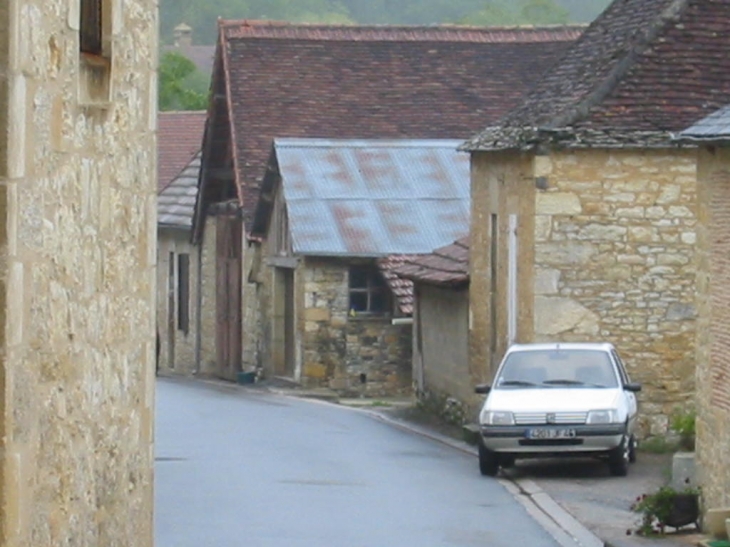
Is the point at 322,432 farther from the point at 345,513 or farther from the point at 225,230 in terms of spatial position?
the point at 225,230

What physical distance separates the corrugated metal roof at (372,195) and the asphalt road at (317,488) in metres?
7.99

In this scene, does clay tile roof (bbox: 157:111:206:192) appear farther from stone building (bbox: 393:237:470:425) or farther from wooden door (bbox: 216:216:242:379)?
stone building (bbox: 393:237:470:425)

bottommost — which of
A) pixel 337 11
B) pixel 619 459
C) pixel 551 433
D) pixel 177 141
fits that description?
pixel 619 459

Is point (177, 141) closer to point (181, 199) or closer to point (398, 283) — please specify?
point (181, 199)

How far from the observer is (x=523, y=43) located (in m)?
43.9

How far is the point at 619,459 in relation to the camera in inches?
795

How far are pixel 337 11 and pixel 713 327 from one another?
97.1 m

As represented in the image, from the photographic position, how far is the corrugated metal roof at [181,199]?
46.5 meters

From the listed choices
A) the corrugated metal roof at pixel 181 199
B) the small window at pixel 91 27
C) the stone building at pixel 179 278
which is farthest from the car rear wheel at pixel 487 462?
the corrugated metal roof at pixel 181 199

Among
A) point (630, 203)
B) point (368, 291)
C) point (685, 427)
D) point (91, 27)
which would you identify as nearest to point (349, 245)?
point (368, 291)

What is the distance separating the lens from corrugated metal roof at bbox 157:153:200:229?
4653 cm

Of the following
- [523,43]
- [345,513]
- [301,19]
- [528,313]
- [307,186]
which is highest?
[301,19]

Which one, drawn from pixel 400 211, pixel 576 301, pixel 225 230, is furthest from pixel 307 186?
pixel 576 301

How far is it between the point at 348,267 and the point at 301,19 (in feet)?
239
